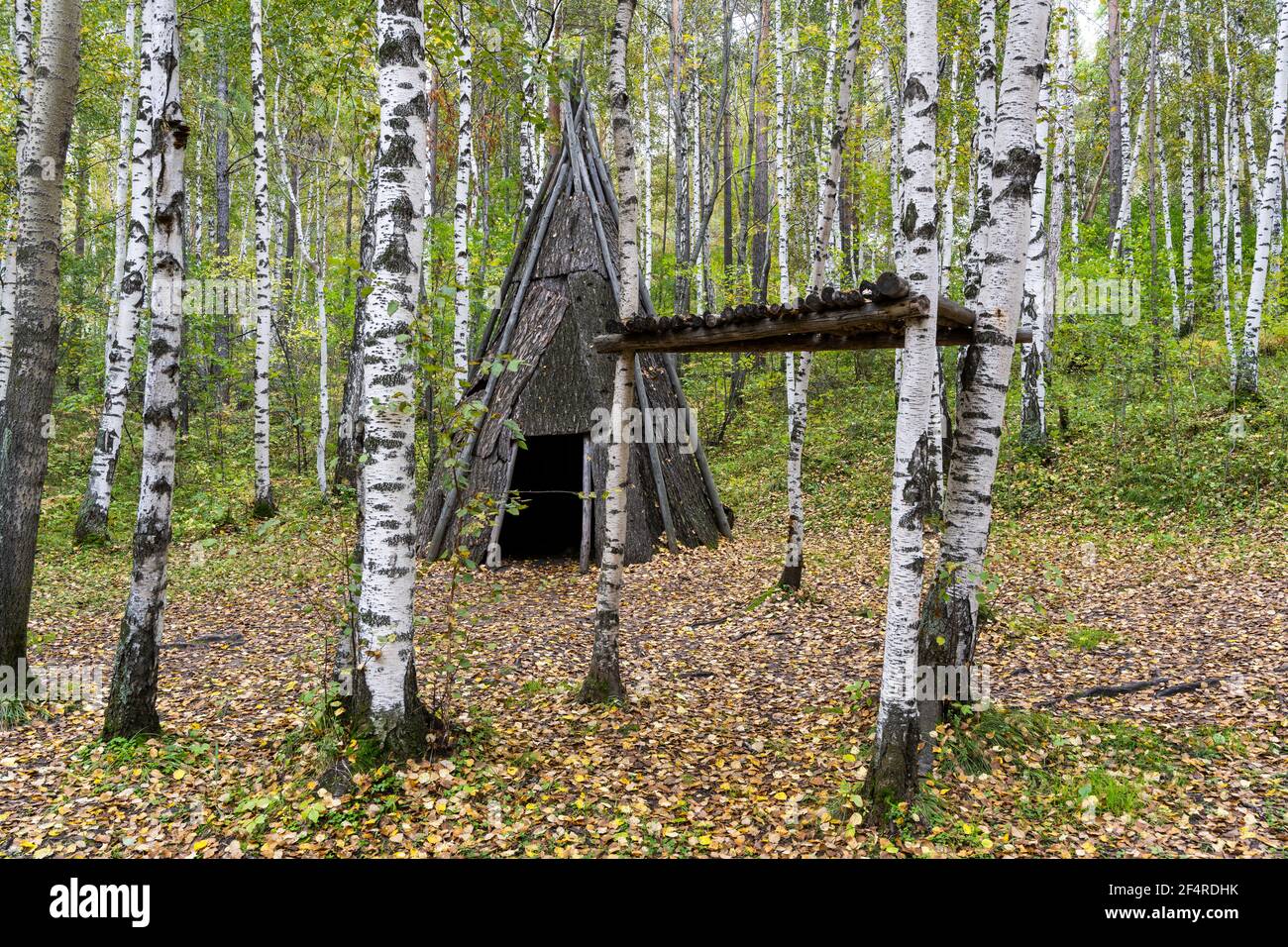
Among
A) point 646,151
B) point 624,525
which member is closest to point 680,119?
point 646,151

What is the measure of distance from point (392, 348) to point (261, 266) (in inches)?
348

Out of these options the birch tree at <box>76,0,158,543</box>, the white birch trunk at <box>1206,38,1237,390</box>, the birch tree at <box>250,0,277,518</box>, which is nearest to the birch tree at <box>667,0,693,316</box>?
the birch tree at <box>250,0,277,518</box>

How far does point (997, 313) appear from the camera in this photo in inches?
169

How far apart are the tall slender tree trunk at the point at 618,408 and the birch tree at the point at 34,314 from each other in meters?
3.44

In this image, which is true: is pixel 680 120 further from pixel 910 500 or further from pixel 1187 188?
pixel 910 500

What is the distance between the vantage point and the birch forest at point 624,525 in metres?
3.98

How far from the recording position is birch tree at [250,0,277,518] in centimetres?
1052

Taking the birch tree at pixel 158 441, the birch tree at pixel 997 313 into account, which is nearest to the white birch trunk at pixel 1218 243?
the birch tree at pixel 997 313

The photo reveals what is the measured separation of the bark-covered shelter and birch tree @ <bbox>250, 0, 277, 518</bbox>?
319 cm

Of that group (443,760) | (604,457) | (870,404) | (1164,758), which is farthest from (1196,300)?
(443,760)

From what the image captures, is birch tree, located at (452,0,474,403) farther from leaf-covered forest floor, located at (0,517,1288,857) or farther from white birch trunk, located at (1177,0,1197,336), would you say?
white birch trunk, located at (1177,0,1197,336)

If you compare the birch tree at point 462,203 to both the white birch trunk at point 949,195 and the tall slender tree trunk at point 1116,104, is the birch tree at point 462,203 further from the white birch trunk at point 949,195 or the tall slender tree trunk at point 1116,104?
the tall slender tree trunk at point 1116,104
